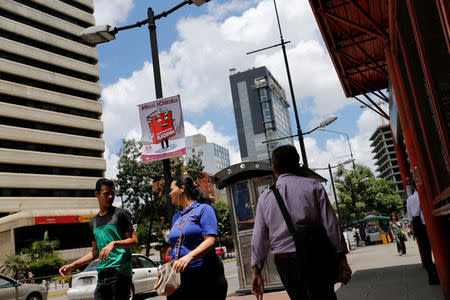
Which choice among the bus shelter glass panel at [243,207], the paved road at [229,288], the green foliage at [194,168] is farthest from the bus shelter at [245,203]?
the green foliage at [194,168]

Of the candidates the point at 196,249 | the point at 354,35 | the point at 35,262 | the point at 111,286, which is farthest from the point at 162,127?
the point at 35,262

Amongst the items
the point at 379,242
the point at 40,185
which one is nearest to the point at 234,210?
the point at 379,242

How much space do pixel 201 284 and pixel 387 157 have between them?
151017mm

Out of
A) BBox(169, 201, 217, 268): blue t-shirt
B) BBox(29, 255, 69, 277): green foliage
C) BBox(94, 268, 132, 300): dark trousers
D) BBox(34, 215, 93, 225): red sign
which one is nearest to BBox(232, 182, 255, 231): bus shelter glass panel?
BBox(94, 268, 132, 300): dark trousers

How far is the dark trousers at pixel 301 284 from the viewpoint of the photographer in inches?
110

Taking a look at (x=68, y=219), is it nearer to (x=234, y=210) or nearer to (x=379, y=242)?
(x=379, y=242)

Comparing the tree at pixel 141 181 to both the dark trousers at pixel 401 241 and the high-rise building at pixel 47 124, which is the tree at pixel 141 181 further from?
the dark trousers at pixel 401 241

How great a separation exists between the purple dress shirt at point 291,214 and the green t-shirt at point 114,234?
1.56 meters

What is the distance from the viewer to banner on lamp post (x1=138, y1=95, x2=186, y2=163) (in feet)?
21.3

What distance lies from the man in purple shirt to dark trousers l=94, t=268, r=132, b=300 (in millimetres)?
1525

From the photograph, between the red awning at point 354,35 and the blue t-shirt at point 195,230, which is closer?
the blue t-shirt at point 195,230

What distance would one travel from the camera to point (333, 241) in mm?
2936

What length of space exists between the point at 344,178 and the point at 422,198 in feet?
202

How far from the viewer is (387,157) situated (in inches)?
5625
